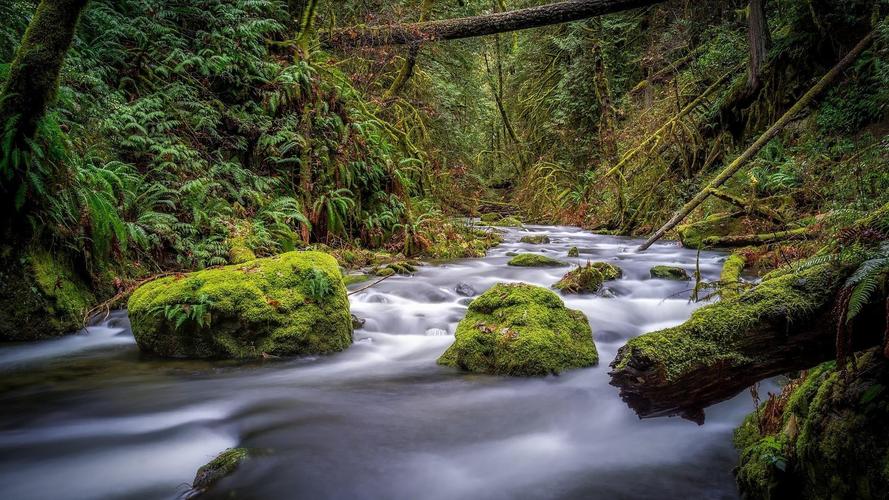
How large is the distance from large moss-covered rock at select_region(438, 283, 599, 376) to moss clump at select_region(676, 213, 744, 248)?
4.10 m

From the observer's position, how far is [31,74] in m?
4.22

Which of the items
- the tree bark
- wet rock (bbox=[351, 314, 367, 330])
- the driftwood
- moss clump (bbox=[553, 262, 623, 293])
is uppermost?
the tree bark

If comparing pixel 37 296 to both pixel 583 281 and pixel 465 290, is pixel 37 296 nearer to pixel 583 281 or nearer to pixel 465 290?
pixel 465 290

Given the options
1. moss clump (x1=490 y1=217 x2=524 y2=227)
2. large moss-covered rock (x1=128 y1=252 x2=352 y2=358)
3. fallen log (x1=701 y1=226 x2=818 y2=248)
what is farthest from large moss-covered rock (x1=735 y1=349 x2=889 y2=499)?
moss clump (x1=490 y1=217 x2=524 y2=227)

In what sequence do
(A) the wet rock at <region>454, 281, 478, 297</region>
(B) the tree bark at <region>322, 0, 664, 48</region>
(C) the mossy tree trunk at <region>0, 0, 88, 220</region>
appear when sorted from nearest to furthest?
(C) the mossy tree trunk at <region>0, 0, 88, 220</region> → (A) the wet rock at <region>454, 281, 478, 297</region> → (B) the tree bark at <region>322, 0, 664, 48</region>

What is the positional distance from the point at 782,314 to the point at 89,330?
18.2 ft

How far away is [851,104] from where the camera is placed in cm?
739

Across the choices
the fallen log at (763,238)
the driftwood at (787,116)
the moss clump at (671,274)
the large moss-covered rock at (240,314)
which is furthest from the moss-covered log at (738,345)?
the driftwood at (787,116)

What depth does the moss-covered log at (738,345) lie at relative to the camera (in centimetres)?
198

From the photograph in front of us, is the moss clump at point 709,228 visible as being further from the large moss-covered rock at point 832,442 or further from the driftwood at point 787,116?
the large moss-covered rock at point 832,442

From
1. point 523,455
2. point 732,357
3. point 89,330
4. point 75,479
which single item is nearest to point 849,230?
point 732,357

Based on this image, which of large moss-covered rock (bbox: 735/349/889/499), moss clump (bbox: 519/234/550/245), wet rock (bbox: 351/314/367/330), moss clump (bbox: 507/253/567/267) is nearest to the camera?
large moss-covered rock (bbox: 735/349/889/499)

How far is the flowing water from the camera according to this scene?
267 centimetres

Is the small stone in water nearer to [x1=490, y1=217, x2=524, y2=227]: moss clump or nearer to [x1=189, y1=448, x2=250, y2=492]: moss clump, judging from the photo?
[x1=189, y1=448, x2=250, y2=492]: moss clump
